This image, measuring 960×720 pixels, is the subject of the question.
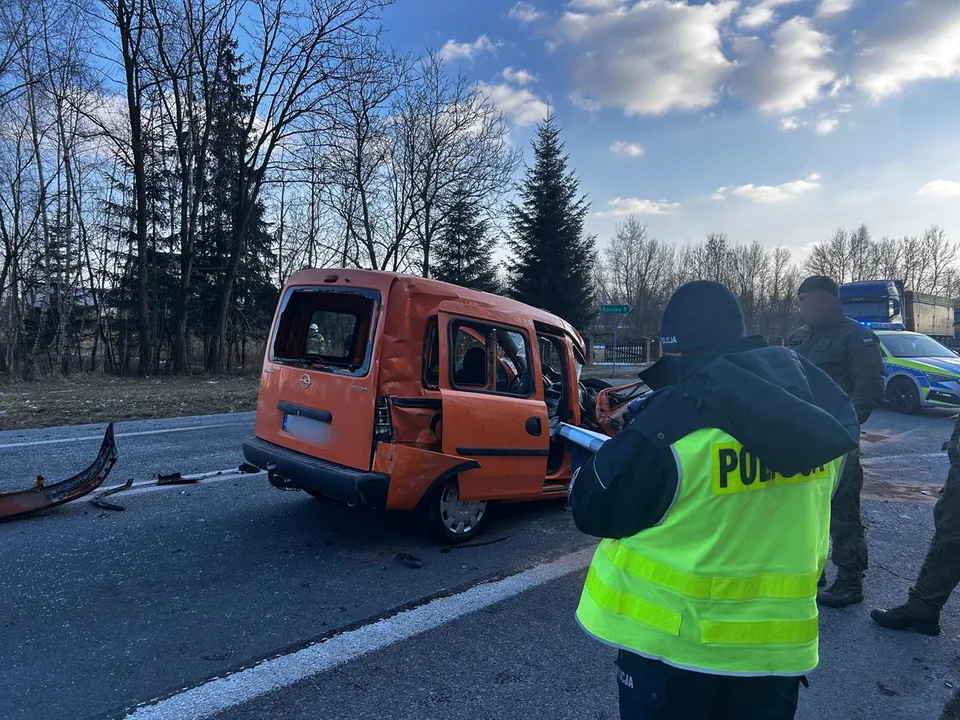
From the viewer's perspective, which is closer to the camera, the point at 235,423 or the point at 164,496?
the point at 164,496

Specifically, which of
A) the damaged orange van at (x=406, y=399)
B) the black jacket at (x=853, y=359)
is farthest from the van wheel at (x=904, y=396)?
the damaged orange van at (x=406, y=399)

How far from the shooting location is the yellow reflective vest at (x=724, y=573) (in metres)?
1.51

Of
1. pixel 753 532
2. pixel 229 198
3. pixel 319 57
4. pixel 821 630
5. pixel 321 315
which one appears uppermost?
pixel 319 57

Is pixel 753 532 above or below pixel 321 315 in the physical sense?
below

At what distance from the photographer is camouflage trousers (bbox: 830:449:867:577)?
402 cm

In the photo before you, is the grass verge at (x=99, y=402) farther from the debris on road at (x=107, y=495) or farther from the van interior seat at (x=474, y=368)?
the van interior seat at (x=474, y=368)

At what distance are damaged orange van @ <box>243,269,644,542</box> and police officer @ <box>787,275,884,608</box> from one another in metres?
2.08

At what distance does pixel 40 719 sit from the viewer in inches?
101

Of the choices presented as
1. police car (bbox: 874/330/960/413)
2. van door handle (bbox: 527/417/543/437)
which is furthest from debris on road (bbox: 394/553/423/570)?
police car (bbox: 874/330/960/413)

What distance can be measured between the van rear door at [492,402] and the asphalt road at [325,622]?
520 millimetres

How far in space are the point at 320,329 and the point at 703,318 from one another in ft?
14.3

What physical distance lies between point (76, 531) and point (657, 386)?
15.9 feet

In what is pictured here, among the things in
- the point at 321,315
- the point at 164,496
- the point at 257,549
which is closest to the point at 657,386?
the point at 257,549

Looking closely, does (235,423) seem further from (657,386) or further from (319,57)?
(319,57)
